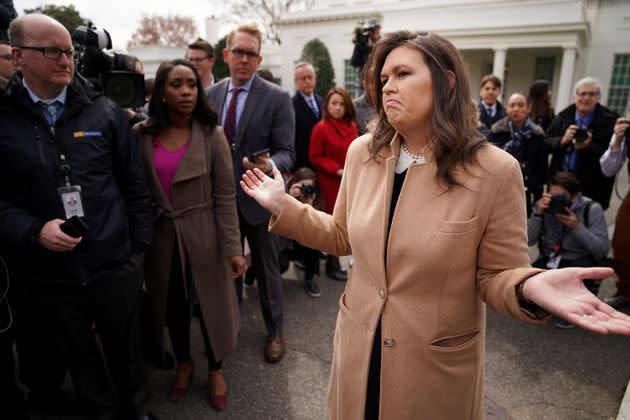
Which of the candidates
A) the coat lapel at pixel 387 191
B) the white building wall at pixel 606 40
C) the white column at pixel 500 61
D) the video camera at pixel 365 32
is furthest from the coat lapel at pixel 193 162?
the white building wall at pixel 606 40

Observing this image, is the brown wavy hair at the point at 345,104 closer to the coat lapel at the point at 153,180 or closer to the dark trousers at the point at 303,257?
the dark trousers at the point at 303,257

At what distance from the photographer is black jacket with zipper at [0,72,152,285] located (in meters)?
1.99

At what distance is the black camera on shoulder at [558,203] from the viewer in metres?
3.57

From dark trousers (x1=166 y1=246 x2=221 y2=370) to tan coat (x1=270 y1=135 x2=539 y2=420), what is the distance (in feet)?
4.58

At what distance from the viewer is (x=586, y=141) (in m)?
4.14

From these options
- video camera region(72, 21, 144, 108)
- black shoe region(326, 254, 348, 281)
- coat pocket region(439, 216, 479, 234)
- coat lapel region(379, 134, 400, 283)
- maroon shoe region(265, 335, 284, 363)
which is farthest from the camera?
black shoe region(326, 254, 348, 281)

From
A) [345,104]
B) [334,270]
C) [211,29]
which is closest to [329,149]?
[345,104]

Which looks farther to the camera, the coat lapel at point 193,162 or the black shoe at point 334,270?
the black shoe at point 334,270

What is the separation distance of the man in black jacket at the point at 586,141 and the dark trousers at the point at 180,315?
387 cm

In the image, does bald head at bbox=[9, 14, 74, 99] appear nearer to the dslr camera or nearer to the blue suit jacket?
the blue suit jacket

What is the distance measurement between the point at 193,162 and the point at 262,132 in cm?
74

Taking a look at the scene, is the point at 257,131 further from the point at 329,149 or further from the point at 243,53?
the point at 329,149

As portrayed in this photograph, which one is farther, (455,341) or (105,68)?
(105,68)

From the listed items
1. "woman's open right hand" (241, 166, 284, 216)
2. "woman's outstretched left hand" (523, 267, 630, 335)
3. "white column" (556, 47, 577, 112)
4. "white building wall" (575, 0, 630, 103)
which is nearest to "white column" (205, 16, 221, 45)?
"white column" (556, 47, 577, 112)
